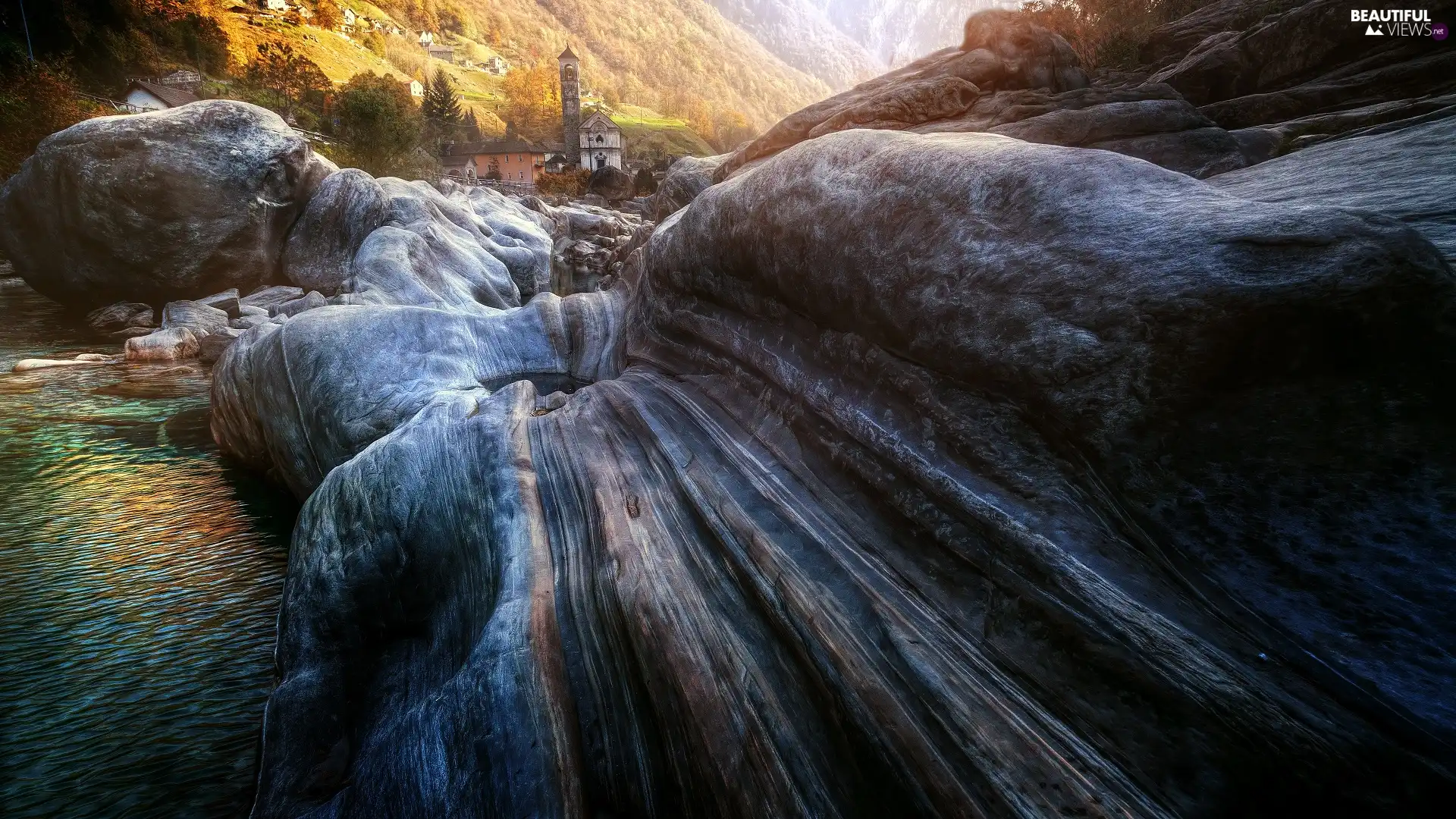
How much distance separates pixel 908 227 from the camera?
3260mm

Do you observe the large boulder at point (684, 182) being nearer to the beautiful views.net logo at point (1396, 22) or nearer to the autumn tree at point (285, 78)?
the beautiful views.net logo at point (1396, 22)

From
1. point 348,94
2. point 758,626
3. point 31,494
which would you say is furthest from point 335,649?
point 348,94

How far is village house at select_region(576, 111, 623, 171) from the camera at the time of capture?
76125 millimetres

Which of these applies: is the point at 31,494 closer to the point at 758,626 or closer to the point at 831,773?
the point at 758,626

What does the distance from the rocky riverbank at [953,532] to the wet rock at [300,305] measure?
1170 centimetres

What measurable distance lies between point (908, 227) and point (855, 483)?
4.68 ft

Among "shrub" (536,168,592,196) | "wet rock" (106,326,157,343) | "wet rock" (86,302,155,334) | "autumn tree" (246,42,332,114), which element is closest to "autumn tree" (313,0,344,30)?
"autumn tree" (246,42,332,114)

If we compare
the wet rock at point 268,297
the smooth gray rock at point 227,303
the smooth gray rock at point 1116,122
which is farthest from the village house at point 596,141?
the smooth gray rock at point 1116,122

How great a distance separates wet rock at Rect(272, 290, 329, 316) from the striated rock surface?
38.4ft

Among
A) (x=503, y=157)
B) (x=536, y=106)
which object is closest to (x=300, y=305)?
(x=503, y=157)

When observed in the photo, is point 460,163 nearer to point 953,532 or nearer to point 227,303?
point 227,303

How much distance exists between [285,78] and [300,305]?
48.4 metres

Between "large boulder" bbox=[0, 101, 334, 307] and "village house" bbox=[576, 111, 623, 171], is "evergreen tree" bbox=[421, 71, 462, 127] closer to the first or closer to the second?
"village house" bbox=[576, 111, 623, 171]

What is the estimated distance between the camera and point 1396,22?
644 centimetres
